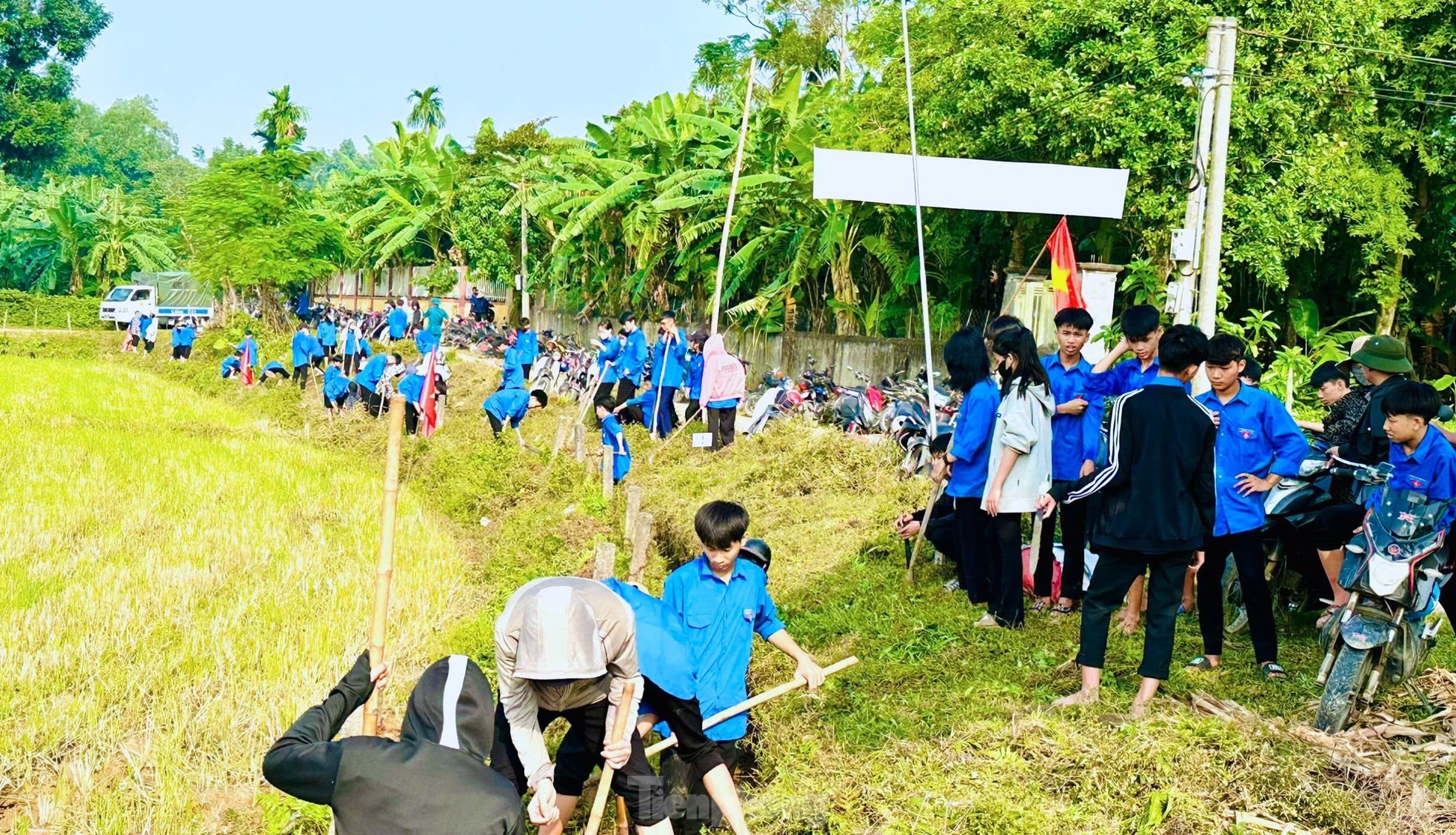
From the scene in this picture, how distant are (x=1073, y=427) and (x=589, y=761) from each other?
328 cm

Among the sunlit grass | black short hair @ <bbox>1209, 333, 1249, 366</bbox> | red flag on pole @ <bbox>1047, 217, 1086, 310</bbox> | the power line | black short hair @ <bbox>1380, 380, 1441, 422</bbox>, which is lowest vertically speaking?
the sunlit grass

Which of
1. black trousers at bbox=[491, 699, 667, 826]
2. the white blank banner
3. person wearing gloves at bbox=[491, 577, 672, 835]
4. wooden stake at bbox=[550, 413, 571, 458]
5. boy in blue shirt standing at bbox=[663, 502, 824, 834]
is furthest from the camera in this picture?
wooden stake at bbox=[550, 413, 571, 458]

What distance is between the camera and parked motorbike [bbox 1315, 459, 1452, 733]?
4.65 metres

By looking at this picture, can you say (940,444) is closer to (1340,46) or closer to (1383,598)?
(1383,598)

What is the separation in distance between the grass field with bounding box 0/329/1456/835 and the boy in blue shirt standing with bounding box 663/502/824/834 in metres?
0.50

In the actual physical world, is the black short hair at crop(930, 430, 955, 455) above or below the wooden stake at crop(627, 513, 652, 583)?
above

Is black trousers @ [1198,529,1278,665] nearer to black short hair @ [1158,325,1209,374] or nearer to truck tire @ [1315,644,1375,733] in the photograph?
truck tire @ [1315,644,1375,733]

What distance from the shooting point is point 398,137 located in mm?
38469

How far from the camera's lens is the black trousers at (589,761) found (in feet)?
13.6

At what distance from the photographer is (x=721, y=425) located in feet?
43.6

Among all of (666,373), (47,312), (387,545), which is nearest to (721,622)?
(387,545)

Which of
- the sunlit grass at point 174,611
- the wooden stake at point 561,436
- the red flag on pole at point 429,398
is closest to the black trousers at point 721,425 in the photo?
the wooden stake at point 561,436

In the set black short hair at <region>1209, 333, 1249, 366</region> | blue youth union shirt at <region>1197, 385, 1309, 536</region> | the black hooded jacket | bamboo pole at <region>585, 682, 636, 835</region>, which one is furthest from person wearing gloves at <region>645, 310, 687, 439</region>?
the black hooded jacket

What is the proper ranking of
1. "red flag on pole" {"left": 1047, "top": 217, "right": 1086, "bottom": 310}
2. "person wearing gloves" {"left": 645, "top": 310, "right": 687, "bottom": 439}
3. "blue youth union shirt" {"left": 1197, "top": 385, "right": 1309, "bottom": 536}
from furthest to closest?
"person wearing gloves" {"left": 645, "top": 310, "right": 687, "bottom": 439}
"red flag on pole" {"left": 1047, "top": 217, "right": 1086, "bottom": 310}
"blue youth union shirt" {"left": 1197, "top": 385, "right": 1309, "bottom": 536}
